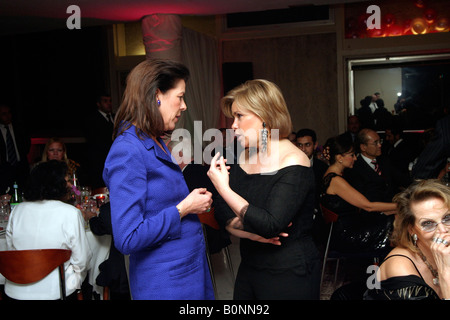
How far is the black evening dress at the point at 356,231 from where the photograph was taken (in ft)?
11.7

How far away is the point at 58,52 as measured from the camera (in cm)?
913

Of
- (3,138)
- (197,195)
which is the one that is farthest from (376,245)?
(3,138)

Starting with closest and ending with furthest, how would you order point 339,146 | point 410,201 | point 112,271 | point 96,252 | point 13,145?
1. point 410,201
2. point 112,271
3. point 96,252
4. point 339,146
5. point 13,145

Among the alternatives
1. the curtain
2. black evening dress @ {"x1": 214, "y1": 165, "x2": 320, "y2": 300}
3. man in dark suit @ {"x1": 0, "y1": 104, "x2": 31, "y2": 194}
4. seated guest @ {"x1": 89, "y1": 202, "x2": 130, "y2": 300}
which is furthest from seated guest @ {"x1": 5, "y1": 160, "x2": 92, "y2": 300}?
man in dark suit @ {"x1": 0, "y1": 104, "x2": 31, "y2": 194}

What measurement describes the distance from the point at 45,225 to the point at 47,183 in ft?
0.80

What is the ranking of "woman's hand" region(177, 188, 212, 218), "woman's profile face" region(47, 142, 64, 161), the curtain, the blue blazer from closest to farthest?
the blue blazer
"woman's hand" region(177, 188, 212, 218)
"woman's profile face" region(47, 142, 64, 161)
the curtain

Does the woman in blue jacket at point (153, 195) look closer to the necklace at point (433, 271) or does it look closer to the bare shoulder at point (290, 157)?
the bare shoulder at point (290, 157)

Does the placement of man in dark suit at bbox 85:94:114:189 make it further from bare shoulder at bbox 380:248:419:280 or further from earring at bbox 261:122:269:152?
bare shoulder at bbox 380:248:419:280

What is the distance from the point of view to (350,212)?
145 inches

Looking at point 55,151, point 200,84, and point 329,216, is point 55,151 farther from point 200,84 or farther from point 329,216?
point 200,84

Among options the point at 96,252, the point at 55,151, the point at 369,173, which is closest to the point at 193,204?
the point at 96,252

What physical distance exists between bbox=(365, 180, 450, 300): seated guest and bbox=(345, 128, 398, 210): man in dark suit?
7.32 ft

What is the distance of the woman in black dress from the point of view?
1.71m

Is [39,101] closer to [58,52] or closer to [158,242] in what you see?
[58,52]
